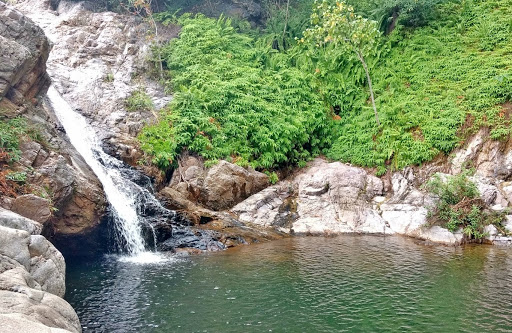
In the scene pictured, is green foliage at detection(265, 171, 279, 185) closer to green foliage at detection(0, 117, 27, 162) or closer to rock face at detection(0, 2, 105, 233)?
rock face at detection(0, 2, 105, 233)

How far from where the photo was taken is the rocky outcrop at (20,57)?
14523mm

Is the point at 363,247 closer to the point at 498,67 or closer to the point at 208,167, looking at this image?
the point at 208,167

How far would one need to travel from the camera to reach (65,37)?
26.7 metres

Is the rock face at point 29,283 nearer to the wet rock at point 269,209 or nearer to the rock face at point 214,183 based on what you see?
the rock face at point 214,183

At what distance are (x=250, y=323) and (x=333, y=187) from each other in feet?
39.3

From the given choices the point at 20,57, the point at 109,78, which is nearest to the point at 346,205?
the point at 20,57

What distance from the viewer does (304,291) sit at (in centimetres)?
1145

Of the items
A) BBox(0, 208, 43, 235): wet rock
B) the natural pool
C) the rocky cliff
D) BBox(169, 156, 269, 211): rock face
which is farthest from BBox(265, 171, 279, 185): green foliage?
BBox(0, 208, 43, 235): wet rock

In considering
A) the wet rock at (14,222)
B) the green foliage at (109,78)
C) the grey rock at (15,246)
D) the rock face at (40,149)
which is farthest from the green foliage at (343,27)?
the grey rock at (15,246)

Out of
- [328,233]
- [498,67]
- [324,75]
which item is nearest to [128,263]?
[328,233]

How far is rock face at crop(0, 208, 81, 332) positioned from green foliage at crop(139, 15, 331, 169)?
35.2ft

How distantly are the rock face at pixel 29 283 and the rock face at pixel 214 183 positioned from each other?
9521mm

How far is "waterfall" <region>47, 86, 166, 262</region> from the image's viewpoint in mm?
16422

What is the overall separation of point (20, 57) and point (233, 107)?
1067cm
